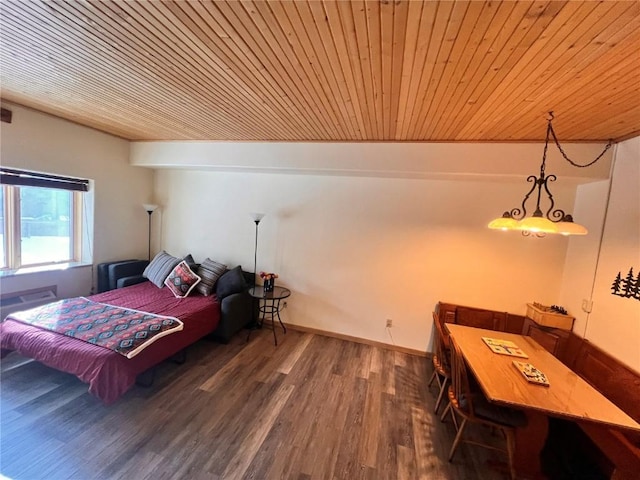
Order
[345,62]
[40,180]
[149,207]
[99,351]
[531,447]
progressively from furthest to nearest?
[149,207] < [40,180] < [99,351] < [531,447] < [345,62]

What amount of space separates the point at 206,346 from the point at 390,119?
3.35 meters

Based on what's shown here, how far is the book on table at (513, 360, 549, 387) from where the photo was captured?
73.6 inches

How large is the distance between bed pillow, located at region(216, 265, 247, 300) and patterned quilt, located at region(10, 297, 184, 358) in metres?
0.81

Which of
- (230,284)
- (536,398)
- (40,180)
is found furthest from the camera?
(230,284)

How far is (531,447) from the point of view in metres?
1.87

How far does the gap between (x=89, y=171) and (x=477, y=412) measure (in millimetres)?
5107

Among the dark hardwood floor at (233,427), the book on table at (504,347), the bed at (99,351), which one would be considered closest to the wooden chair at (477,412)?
the dark hardwood floor at (233,427)

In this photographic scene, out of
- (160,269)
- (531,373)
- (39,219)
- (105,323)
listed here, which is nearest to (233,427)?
(105,323)

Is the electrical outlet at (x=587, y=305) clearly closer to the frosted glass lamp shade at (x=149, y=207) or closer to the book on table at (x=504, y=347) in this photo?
the book on table at (x=504, y=347)

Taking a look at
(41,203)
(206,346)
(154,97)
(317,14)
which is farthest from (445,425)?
(41,203)

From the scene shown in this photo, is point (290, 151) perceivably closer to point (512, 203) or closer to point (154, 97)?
point (154, 97)

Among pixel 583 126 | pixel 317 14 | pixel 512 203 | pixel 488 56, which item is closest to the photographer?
pixel 317 14

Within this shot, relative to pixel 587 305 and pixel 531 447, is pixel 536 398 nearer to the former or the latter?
pixel 531 447

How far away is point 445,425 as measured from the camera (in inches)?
93.3
